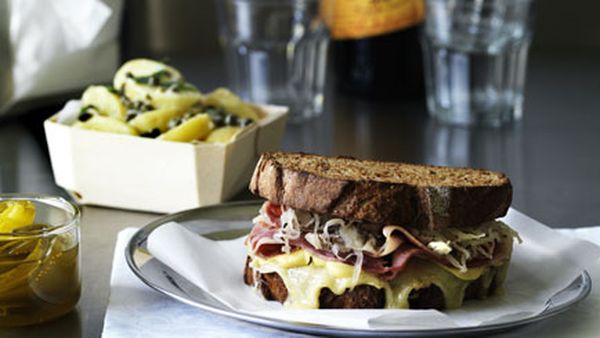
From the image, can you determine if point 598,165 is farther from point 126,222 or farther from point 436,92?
point 126,222

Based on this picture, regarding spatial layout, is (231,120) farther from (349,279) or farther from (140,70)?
(349,279)

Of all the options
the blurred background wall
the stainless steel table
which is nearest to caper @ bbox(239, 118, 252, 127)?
the stainless steel table

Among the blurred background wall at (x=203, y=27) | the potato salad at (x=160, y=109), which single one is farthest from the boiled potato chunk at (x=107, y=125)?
the blurred background wall at (x=203, y=27)

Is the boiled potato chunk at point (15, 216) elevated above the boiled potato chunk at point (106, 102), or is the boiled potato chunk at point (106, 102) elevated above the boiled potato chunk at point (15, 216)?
the boiled potato chunk at point (15, 216)

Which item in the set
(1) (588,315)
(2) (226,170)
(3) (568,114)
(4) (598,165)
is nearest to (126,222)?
(2) (226,170)

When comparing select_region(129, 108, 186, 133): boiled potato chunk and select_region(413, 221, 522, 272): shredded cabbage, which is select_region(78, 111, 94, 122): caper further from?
select_region(413, 221, 522, 272): shredded cabbage

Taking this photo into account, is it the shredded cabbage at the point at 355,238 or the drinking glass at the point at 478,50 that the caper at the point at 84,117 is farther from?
the drinking glass at the point at 478,50

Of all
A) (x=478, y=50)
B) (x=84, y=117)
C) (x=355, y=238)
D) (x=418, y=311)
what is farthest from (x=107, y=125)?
(x=478, y=50)
